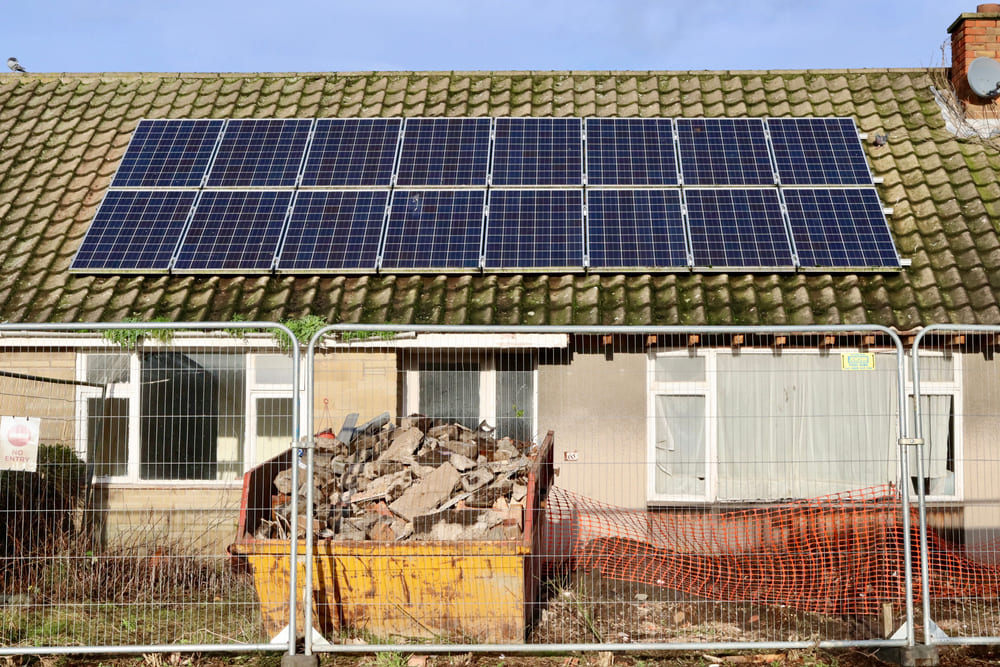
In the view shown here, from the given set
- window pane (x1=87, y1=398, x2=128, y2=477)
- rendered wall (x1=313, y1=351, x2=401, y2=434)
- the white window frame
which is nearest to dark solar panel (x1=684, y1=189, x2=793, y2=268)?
the white window frame

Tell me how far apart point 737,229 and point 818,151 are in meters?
2.17

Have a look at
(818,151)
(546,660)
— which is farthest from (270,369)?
(818,151)

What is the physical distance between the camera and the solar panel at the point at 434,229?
11.4 meters

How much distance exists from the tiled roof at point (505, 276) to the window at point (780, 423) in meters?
0.53

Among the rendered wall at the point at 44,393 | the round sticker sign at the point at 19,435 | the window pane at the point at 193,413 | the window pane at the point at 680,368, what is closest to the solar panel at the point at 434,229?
the window pane at the point at 193,413

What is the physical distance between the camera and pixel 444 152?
1316 cm

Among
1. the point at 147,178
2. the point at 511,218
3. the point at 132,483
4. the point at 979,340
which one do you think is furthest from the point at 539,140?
the point at 132,483

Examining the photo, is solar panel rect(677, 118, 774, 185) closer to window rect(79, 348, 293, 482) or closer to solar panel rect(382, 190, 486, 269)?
solar panel rect(382, 190, 486, 269)

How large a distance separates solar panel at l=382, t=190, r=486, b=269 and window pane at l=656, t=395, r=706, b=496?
276 centimetres

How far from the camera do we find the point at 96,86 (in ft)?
51.3

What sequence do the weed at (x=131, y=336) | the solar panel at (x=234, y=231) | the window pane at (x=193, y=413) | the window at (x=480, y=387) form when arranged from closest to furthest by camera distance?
the window pane at (x=193, y=413) < the weed at (x=131, y=336) < the window at (x=480, y=387) < the solar panel at (x=234, y=231)

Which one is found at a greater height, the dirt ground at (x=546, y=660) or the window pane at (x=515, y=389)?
the window pane at (x=515, y=389)

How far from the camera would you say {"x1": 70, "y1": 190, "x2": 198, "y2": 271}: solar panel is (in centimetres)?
1158

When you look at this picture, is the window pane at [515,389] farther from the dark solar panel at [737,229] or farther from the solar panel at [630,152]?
the solar panel at [630,152]
